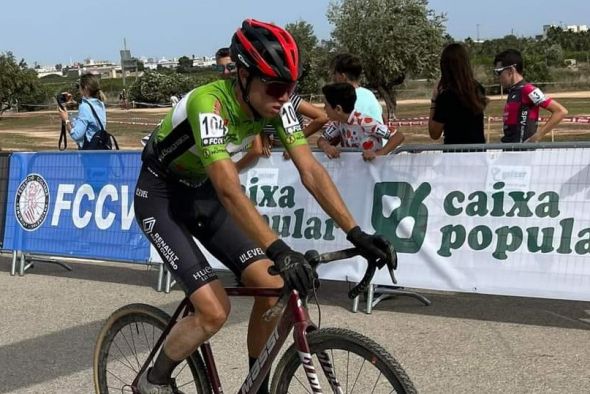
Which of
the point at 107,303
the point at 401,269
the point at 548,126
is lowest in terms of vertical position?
the point at 107,303

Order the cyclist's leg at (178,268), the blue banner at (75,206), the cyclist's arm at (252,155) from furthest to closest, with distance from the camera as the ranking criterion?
the blue banner at (75,206) → the cyclist's arm at (252,155) → the cyclist's leg at (178,268)

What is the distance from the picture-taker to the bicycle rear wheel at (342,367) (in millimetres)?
2877

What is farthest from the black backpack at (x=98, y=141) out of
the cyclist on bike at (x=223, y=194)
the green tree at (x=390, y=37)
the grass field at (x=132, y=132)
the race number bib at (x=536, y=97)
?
the green tree at (x=390, y=37)

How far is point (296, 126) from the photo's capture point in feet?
11.4

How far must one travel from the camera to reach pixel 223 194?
312 centimetres

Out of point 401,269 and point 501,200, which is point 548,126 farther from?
point 401,269

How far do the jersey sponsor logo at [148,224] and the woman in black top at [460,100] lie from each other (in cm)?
352

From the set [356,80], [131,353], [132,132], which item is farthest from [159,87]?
[131,353]

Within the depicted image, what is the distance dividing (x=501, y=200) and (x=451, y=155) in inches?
21.4

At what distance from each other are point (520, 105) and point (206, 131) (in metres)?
4.36

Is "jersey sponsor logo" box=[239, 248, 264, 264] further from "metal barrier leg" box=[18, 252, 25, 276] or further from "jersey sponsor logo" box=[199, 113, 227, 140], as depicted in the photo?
"metal barrier leg" box=[18, 252, 25, 276]

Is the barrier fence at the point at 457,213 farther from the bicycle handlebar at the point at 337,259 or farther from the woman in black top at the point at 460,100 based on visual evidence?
the bicycle handlebar at the point at 337,259

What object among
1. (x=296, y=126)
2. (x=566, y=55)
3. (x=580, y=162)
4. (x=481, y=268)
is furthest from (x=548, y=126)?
(x=566, y=55)

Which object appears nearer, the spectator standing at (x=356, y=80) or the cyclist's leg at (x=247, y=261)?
the cyclist's leg at (x=247, y=261)
